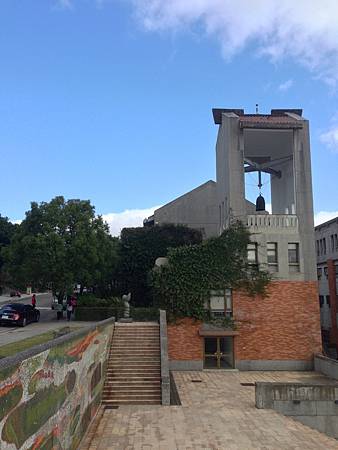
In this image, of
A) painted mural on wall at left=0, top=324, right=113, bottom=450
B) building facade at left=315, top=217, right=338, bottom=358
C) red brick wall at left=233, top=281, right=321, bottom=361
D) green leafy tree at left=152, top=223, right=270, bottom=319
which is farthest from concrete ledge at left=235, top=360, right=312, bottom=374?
painted mural on wall at left=0, top=324, right=113, bottom=450

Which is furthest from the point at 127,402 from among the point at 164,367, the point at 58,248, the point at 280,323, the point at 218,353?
the point at 58,248

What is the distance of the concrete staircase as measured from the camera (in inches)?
664

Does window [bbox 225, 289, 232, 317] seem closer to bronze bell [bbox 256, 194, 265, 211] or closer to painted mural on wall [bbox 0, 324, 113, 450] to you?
bronze bell [bbox 256, 194, 265, 211]

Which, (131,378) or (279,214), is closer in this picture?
(131,378)

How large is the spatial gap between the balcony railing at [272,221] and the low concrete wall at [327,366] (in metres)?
6.95

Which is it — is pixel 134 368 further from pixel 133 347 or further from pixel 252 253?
pixel 252 253

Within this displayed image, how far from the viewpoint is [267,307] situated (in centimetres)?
2438

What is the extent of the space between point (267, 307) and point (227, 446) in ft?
44.4

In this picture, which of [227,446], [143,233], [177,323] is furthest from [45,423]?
[143,233]

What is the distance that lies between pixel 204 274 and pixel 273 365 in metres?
5.84

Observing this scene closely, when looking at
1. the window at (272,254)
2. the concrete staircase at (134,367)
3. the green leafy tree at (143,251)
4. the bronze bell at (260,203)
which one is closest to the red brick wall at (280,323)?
the window at (272,254)

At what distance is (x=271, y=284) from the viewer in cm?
2461

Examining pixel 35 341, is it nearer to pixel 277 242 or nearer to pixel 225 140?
pixel 277 242

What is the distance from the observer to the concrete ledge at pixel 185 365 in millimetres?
23797
